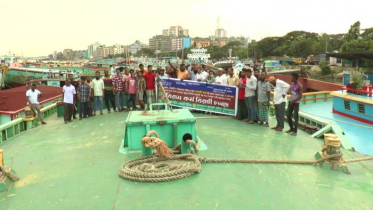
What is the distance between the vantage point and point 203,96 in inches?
349

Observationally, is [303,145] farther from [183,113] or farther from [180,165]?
[180,165]

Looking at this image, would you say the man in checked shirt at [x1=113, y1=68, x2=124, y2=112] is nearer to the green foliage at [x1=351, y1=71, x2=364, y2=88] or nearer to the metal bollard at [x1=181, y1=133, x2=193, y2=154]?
the metal bollard at [x1=181, y1=133, x2=193, y2=154]

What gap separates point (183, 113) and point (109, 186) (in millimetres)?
2019

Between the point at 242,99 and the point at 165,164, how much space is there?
4.34 m

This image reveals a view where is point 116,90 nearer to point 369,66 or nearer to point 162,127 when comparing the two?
point 162,127

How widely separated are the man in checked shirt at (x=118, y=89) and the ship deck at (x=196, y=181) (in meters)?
3.26

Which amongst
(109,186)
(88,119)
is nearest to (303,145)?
(109,186)

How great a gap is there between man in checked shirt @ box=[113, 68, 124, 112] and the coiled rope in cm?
519

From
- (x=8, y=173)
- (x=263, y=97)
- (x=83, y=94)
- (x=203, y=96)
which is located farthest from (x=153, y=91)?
(x=8, y=173)

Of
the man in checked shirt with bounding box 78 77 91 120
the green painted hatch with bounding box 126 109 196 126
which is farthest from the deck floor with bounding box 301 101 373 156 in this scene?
the man in checked shirt with bounding box 78 77 91 120

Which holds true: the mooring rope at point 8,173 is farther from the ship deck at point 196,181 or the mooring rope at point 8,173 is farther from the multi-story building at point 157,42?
the multi-story building at point 157,42

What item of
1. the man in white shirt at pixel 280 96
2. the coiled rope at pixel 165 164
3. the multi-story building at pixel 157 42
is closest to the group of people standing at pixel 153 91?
the man in white shirt at pixel 280 96

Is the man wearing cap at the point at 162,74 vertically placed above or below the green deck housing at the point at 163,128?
above

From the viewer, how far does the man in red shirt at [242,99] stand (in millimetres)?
7855
